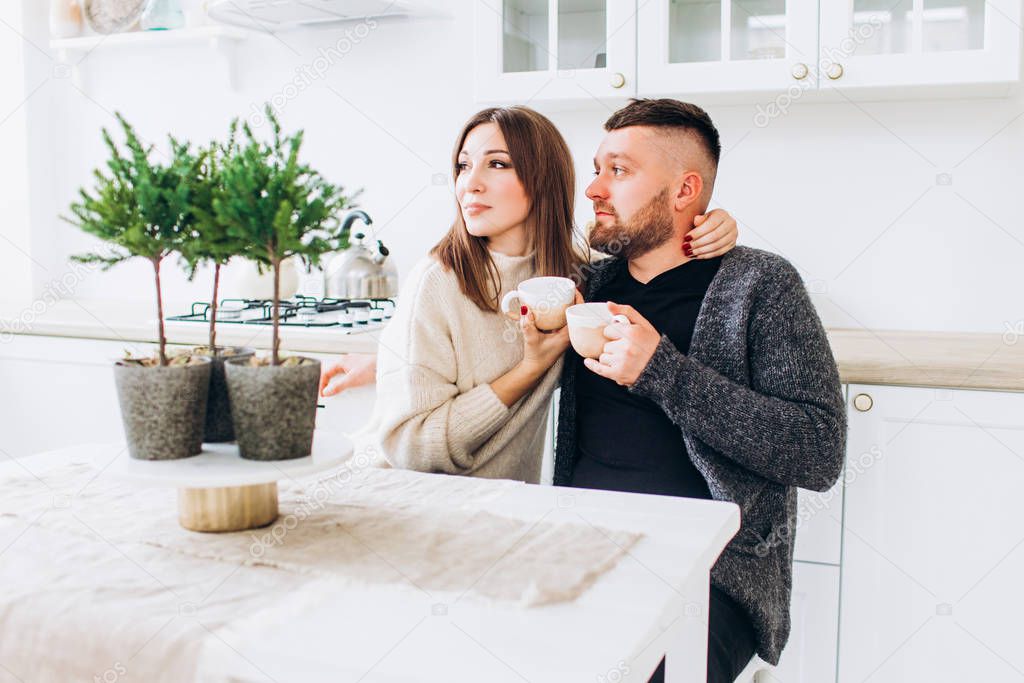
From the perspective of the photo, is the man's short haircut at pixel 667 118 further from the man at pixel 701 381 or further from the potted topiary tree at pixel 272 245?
the potted topiary tree at pixel 272 245

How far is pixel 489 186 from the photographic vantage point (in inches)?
65.0

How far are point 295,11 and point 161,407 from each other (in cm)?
211

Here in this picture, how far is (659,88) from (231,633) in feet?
5.83

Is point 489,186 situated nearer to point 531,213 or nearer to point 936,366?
point 531,213

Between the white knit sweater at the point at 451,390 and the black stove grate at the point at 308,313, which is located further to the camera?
the black stove grate at the point at 308,313

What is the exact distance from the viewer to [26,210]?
3459mm

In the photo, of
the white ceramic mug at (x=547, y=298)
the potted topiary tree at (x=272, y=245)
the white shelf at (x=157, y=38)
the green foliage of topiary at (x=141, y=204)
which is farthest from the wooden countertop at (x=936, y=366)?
the white shelf at (x=157, y=38)

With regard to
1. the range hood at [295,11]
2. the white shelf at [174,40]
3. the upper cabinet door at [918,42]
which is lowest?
the upper cabinet door at [918,42]

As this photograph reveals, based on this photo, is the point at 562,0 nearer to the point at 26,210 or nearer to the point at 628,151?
the point at 628,151

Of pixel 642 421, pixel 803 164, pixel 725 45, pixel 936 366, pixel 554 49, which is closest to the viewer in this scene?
pixel 642 421

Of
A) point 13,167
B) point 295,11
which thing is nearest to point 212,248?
point 295,11

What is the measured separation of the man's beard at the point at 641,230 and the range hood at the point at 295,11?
1.38 meters

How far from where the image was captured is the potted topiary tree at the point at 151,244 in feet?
3.19

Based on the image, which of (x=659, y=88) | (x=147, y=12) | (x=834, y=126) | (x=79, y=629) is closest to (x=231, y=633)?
(x=79, y=629)
